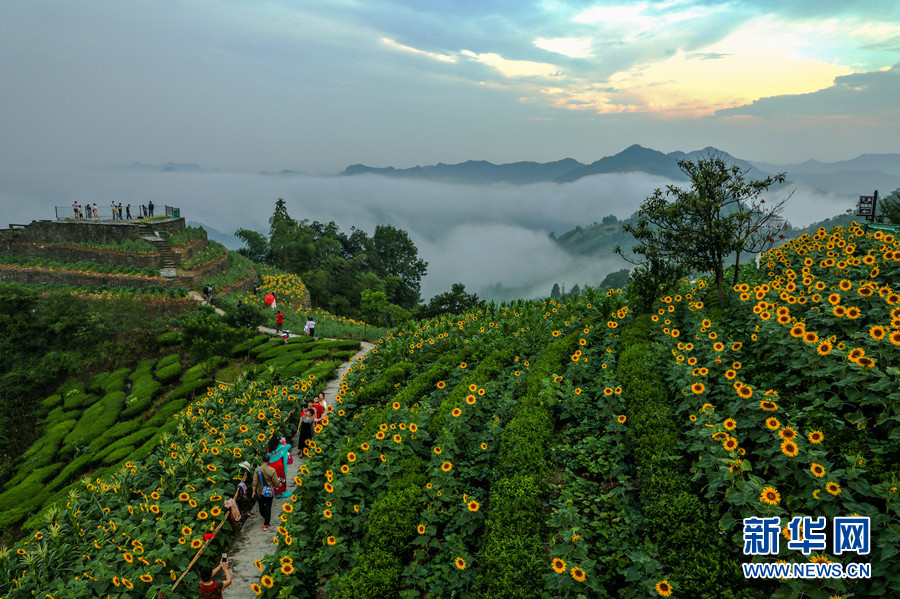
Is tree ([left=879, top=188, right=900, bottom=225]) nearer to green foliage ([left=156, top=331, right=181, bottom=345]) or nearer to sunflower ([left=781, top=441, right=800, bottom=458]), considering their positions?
sunflower ([left=781, top=441, right=800, bottom=458])

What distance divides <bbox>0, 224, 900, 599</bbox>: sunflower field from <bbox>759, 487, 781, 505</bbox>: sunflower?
1 centimetres

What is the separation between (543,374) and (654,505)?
398 centimetres

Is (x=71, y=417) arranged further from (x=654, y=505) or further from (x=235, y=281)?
(x=654, y=505)

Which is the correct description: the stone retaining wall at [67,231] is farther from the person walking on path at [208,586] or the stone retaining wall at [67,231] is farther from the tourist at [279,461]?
the person walking on path at [208,586]

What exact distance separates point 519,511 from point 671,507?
1734mm

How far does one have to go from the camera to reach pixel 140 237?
30172 millimetres

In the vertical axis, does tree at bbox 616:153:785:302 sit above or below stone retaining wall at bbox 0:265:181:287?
above

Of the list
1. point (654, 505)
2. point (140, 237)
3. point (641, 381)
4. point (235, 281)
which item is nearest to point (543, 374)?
point (641, 381)

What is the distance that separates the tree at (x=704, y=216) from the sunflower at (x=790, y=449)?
583cm

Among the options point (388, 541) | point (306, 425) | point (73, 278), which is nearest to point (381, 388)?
point (306, 425)

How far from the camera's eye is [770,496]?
409 centimetres

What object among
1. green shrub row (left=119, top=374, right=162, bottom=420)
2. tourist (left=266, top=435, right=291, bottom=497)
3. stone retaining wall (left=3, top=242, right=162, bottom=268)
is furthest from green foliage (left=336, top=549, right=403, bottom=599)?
stone retaining wall (left=3, top=242, right=162, bottom=268)

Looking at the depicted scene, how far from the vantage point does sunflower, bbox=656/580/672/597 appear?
164 inches

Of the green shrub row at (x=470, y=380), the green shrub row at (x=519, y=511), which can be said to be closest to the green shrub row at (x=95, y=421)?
the green shrub row at (x=470, y=380)
